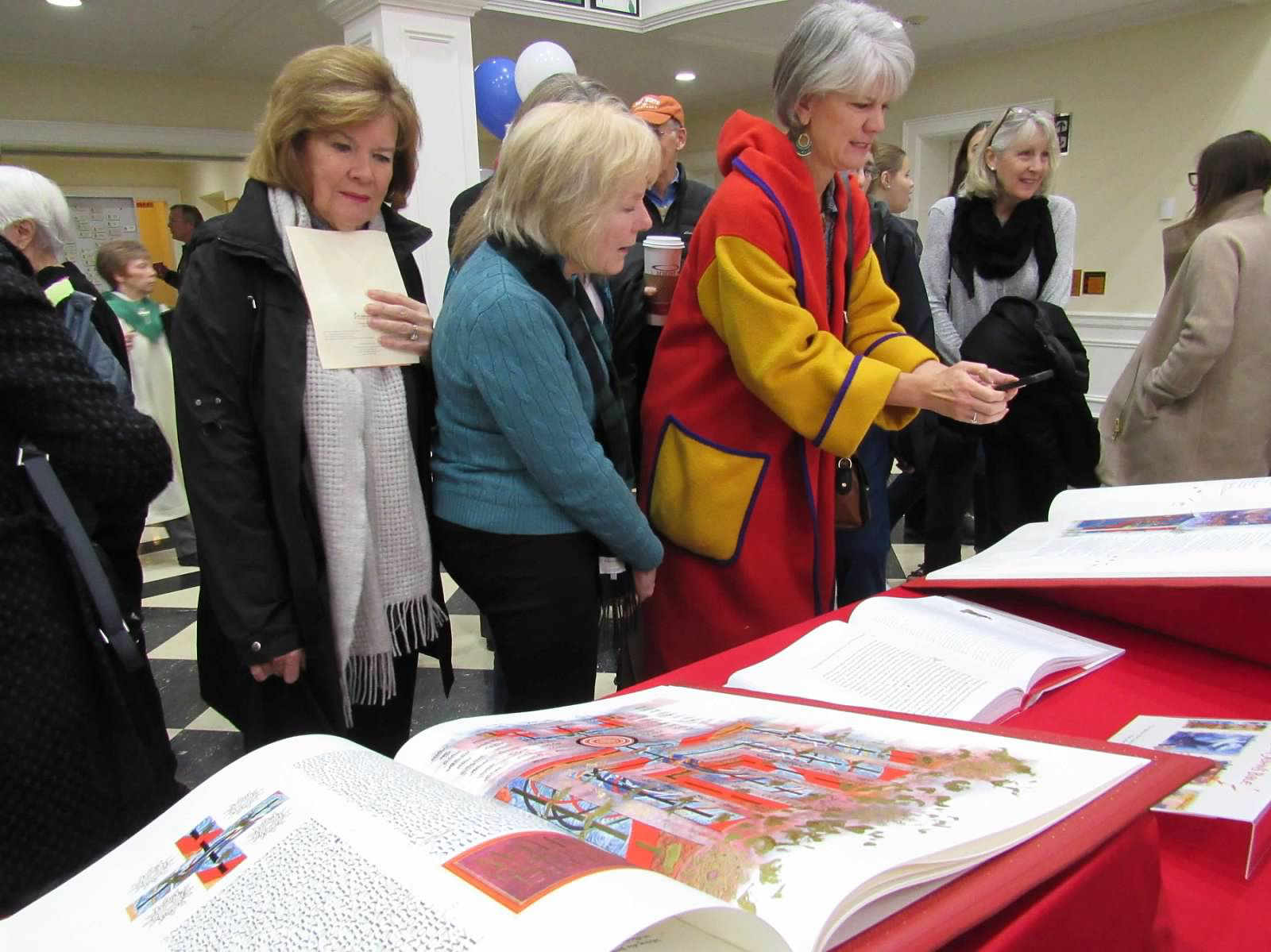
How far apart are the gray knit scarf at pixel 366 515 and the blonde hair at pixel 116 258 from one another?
3.17 metres

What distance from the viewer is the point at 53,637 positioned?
0.93m

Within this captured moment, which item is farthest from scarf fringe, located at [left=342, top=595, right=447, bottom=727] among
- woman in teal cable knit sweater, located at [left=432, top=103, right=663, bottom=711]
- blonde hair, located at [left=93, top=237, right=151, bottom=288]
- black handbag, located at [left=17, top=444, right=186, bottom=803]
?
blonde hair, located at [left=93, top=237, right=151, bottom=288]

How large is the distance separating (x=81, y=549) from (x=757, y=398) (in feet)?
3.03

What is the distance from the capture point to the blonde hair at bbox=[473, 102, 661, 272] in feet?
3.84

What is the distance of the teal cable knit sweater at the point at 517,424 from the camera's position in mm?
1150

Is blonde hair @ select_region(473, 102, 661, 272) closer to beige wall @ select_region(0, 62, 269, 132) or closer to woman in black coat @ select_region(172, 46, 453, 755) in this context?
woman in black coat @ select_region(172, 46, 453, 755)

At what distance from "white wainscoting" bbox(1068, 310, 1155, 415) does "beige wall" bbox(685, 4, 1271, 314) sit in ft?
0.22

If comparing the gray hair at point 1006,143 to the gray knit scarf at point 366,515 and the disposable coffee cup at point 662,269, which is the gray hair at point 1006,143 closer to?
the disposable coffee cup at point 662,269

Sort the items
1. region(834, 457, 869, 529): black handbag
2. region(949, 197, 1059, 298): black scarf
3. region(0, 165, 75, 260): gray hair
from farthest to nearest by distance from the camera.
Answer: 1. region(949, 197, 1059, 298): black scarf
2. region(0, 165, 75, 260): gray hair
3. region(834, 457, 869, 529): black handbag

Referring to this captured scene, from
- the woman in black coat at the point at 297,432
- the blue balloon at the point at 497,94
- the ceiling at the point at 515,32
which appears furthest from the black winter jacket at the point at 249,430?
the ceiling at the point at 515,32

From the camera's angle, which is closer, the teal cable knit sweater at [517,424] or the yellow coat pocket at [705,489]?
the teal cable knit sweater at [517,424]

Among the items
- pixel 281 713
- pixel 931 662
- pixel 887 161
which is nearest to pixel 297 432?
pixel 281 713

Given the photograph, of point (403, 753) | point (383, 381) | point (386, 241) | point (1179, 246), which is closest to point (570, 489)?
point (383, 381)

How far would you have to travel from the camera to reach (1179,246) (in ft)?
8.10
